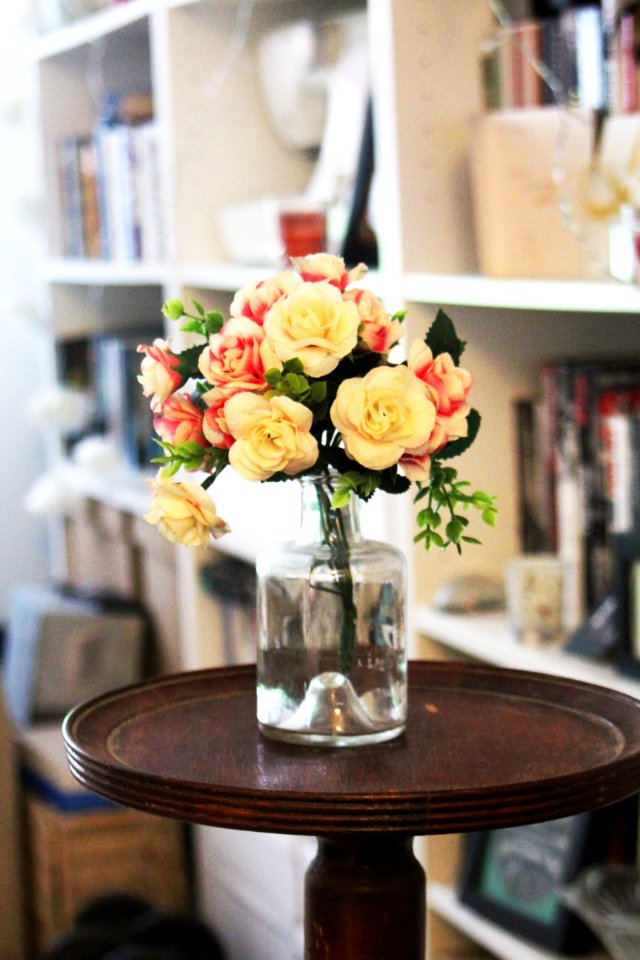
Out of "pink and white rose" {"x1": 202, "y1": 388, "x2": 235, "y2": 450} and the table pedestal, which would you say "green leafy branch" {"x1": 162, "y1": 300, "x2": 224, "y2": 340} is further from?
the table pedestal

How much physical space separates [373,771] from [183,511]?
20cm

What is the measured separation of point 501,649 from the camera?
158 centimetres

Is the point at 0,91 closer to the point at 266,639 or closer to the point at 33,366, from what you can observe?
the point at 33,366

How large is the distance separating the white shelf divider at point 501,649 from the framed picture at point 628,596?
2cm

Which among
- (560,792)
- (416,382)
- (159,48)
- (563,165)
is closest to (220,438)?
(416,382)

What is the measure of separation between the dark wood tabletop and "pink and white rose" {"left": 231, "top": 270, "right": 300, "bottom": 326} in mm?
287

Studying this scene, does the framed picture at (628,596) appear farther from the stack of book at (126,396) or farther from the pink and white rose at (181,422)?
the stack of book at (126,396)

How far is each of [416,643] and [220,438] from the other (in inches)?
33.6

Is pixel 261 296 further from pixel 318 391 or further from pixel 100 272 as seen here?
pixel 100 272

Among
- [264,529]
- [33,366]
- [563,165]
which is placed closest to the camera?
[563,165]

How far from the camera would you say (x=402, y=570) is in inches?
39.5

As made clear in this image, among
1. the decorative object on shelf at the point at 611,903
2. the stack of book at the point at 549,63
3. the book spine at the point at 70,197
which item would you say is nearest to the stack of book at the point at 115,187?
the book spine at the point at 70,197

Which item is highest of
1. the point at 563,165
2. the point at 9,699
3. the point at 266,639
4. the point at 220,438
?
the point at 563,165

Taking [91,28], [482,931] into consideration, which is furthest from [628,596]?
[91,28]
